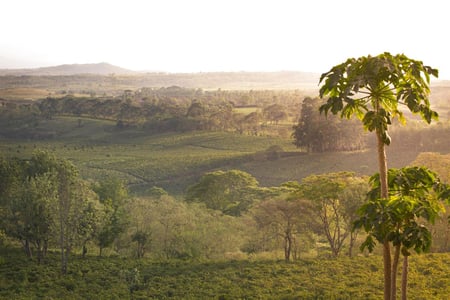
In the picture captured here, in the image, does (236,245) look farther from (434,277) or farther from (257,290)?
(434,277)

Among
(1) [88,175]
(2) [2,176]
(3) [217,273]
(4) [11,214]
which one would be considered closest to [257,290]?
(3) [217,273]

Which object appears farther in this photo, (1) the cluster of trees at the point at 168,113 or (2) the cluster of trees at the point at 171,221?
(1) the cluster of trees at the point at 168,113

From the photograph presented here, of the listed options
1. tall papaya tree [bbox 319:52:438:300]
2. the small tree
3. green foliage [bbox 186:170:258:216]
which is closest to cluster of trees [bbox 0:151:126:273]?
the small tree

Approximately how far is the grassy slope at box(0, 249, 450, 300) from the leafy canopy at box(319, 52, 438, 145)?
15974mm

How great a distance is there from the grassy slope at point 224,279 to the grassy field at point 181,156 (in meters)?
38.5

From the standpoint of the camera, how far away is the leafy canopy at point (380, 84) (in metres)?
9.25

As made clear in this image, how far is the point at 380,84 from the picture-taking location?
9.67 m

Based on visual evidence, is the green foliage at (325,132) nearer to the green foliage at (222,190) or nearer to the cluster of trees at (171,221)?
the green foliage at (222,190)

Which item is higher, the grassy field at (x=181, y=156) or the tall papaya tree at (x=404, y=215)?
the tall papaya tree at (x=404, y=215)

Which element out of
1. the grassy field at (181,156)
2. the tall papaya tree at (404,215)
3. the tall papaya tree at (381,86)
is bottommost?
the grassy field at (181,156)

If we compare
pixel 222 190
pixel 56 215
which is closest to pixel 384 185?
pixel 56 215

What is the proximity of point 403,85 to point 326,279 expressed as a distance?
1937 centimetres

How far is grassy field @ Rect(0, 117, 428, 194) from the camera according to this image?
75.2 m

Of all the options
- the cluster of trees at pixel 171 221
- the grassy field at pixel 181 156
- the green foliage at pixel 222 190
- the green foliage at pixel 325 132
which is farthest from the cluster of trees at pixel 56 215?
the green foliage at pixel 325 132
